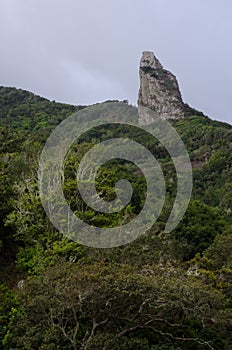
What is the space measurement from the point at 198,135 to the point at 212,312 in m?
49.5

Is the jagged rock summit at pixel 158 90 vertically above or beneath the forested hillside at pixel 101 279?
above

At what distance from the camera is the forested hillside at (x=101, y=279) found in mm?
10969

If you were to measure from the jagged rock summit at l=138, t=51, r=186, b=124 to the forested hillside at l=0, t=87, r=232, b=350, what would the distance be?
4490 cm

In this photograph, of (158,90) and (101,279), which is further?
(158,90)

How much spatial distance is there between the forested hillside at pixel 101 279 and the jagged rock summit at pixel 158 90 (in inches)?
1768

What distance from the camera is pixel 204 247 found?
1043 inches

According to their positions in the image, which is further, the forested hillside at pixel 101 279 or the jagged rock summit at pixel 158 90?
the jagged rock summit at pixel 158 90

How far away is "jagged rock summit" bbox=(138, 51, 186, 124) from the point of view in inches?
2872

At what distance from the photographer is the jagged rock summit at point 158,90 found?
239 feet

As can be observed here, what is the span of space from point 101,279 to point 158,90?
6547 centimetres

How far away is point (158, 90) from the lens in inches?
2921

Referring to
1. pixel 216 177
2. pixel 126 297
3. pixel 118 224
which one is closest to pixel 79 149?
pixel 118 224

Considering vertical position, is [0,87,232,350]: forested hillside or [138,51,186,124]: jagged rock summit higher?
[138,51,186,124]: jagged rock summit

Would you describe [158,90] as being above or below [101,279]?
above
